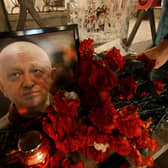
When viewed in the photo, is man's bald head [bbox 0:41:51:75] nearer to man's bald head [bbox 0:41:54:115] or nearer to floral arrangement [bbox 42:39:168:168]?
man's bald head [bbox 0:41:54:115]

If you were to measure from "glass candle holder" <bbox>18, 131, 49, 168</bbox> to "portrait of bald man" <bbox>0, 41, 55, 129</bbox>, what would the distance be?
0.16m

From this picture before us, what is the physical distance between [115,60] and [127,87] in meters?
0.10

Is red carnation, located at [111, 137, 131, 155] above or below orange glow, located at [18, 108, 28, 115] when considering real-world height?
below

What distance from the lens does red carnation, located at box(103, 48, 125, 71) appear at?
0.43 m

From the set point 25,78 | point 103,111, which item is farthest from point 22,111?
point 103,111

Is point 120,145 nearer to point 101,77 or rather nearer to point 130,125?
point 130,125

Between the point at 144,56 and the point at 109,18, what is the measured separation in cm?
37

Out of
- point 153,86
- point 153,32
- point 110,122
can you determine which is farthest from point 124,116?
point 153,32

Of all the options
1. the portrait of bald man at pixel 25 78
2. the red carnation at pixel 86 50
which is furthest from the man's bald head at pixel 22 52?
the red carnation at pixel 86 50

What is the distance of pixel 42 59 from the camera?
524 mm

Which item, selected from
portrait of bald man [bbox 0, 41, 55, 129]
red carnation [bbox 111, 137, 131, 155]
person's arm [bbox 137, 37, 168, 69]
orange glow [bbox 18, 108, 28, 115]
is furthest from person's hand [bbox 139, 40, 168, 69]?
orange glow [bbox 18, 108, 28, 115]

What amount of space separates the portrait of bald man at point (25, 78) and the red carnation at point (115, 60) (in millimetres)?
252

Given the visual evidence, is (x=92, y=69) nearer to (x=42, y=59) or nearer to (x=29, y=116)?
(x=42, y=59)

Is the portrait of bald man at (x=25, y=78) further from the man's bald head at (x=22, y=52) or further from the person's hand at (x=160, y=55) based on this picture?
the person's hand at (x=160, y=55)
